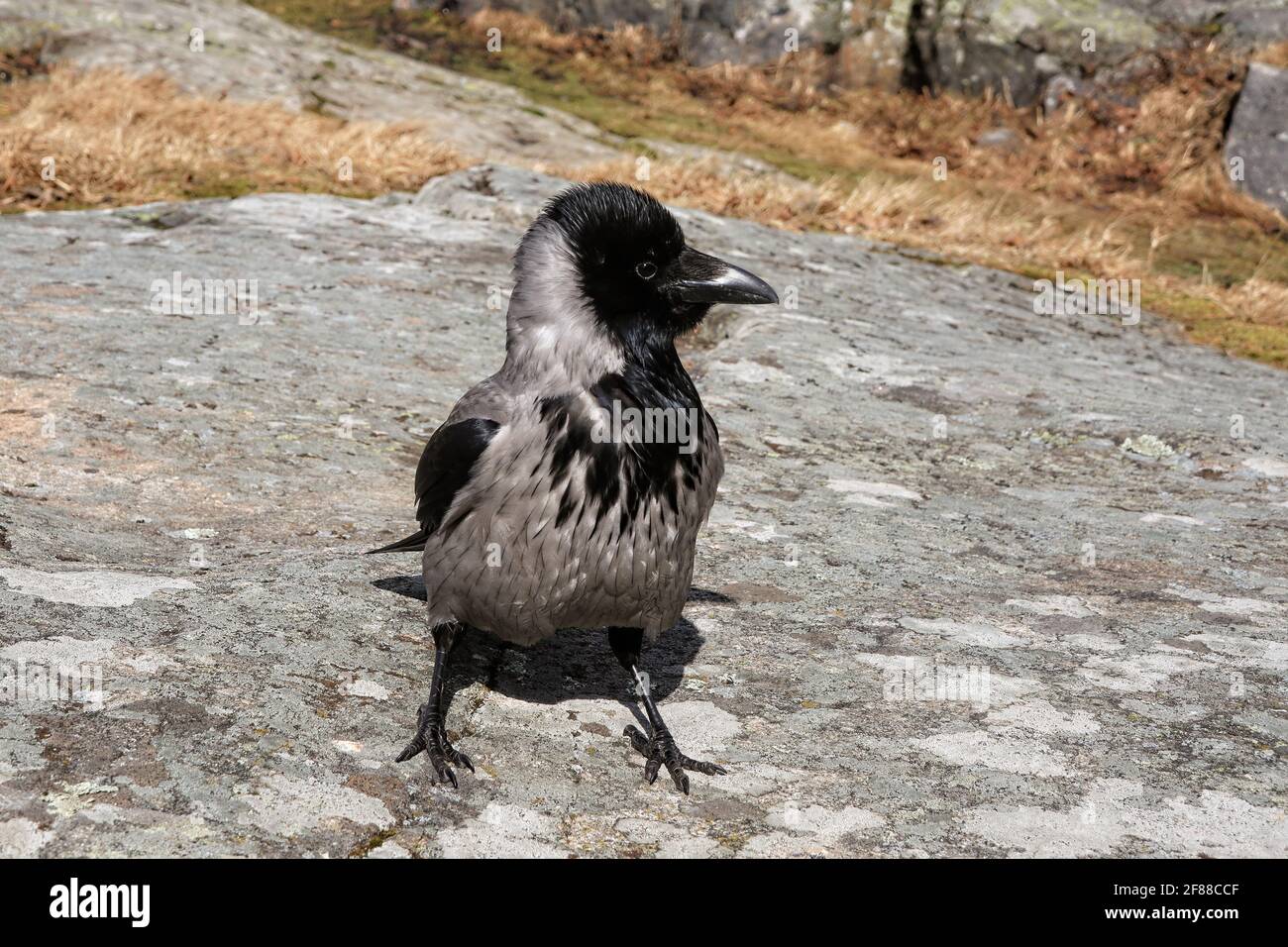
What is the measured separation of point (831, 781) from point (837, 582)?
1661mm

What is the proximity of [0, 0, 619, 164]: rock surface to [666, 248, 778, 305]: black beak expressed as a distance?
463 inches

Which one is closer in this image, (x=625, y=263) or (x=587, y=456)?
(x=587, y=456)

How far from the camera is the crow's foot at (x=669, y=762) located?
11.2 feet

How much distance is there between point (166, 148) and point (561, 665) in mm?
9669

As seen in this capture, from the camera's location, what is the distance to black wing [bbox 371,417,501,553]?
3.69m

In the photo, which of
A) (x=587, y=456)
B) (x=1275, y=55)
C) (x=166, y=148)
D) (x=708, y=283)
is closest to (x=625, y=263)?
(x=708, y=283)

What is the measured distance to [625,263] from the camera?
3.76 metres

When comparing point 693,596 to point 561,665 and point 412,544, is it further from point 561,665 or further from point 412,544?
point 412,544

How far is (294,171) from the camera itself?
1192 centimetres

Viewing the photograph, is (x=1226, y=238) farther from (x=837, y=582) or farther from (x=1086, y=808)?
(x=1086, y=808)

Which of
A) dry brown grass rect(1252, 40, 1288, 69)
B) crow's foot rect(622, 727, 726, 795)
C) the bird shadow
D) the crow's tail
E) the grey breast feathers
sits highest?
dry brown grass rect(1252, 40, 1288, 69)

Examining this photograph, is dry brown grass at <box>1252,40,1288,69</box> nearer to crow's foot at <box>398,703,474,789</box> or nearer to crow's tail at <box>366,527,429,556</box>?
crow's tail at <box>366,527,429,556</box>

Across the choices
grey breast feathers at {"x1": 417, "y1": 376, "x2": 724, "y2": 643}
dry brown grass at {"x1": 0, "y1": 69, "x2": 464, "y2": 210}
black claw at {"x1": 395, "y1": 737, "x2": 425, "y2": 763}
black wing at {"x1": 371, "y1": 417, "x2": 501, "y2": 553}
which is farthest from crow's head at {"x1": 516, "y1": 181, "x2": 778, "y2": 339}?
dry brown grass at {"x1": 0, "y1": 69, "x2": 464, "y2": 210}

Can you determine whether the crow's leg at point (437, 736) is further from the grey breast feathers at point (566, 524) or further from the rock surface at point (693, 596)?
the grey breast feathers at point (566, 524)
